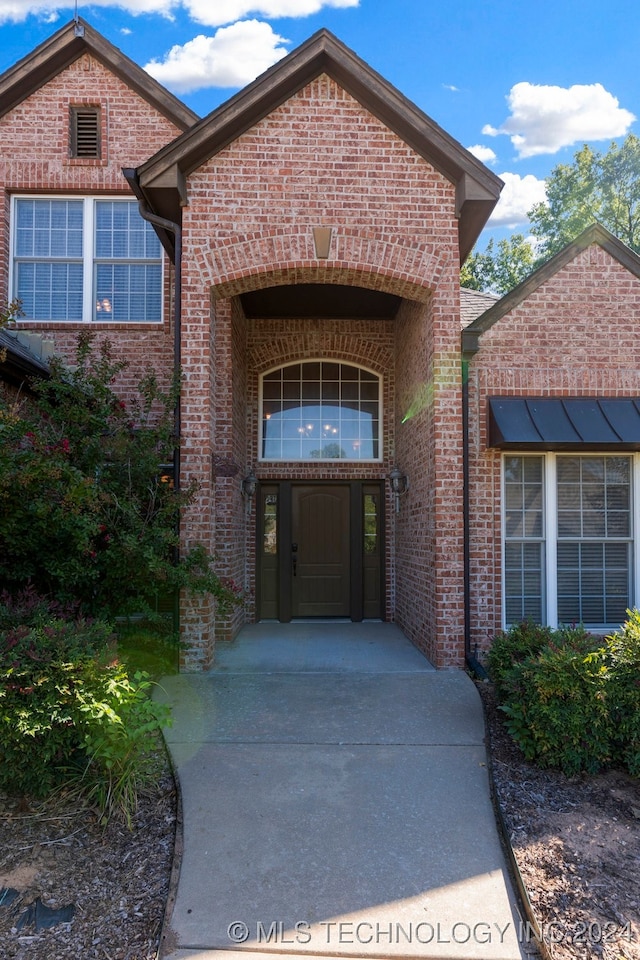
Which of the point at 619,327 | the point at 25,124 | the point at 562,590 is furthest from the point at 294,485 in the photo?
the point at 25,124

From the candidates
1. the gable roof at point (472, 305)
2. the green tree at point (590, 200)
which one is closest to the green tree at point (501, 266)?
the green tree at point (590, 200)

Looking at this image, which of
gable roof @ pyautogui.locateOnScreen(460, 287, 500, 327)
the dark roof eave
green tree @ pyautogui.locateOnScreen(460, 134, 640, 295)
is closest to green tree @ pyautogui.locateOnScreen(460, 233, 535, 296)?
green tree @ pyautogui.locateOnScreen(460, 134, 640, 295)

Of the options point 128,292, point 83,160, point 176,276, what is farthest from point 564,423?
point 83,160

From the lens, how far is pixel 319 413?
9453 millimetres

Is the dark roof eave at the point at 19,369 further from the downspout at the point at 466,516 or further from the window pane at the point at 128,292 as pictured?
the downspout at the point at 466,516

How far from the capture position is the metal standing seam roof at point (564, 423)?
6645 mm

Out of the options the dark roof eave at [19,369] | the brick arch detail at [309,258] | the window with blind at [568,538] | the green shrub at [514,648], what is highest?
the brick arch detail at [309,258]

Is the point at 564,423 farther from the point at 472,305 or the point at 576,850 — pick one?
the point at 576,850

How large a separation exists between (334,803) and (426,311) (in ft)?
17.3

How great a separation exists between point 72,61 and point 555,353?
807 cm

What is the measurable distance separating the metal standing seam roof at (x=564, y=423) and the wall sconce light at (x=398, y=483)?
71.2 inches

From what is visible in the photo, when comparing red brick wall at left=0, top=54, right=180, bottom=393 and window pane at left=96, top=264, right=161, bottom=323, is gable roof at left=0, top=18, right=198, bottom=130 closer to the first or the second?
red brick wall at left=0, top=54, right=180, bottom=393

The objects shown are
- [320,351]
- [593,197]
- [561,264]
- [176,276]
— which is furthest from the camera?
[593,197]

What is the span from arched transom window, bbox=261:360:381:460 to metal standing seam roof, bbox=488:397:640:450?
283 cm
